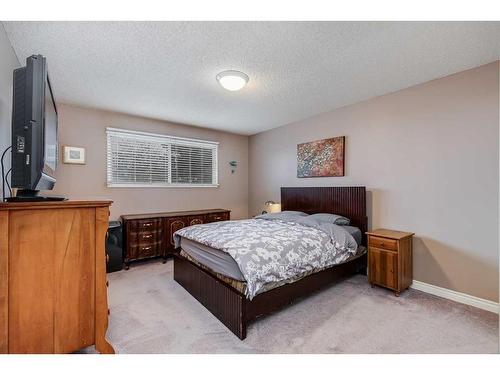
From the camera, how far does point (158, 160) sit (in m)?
4.28

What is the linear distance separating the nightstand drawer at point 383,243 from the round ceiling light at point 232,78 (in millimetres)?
2403

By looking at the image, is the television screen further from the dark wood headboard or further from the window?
the dark wood headboard

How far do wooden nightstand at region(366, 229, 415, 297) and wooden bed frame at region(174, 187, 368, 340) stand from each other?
36cm

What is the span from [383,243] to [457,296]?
88 cm

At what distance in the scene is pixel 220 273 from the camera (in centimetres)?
220

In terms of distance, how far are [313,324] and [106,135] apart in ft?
12.9

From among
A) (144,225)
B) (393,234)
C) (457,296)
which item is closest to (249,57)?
(393,234)

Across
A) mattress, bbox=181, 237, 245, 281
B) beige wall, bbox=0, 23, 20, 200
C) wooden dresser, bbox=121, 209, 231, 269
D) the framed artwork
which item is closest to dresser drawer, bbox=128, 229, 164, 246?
wooden dresser, bbox=121, 209, 231, 269

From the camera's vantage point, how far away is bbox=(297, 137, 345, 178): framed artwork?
3.65m

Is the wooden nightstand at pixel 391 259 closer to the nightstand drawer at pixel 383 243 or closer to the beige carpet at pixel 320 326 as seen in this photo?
the nightstand drawer at pixel 383 243

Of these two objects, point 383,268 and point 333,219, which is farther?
point 333,219

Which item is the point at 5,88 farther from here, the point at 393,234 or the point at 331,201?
the point at 393,234

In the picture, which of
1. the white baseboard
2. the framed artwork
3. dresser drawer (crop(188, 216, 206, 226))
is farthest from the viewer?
dresser drawer (crop(188, 216, 206, 226))
